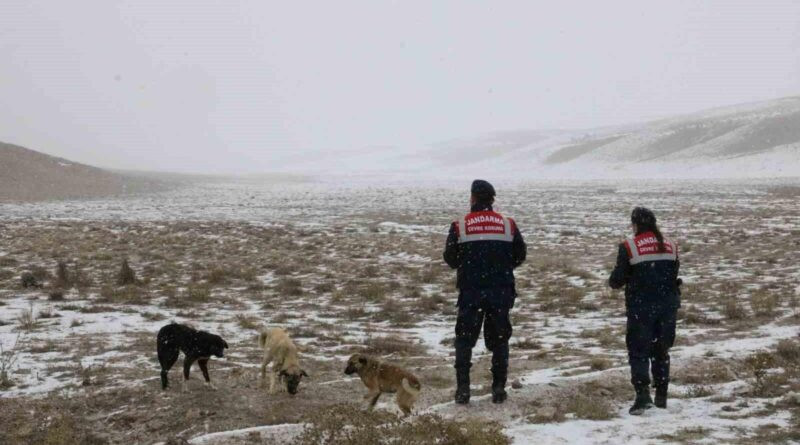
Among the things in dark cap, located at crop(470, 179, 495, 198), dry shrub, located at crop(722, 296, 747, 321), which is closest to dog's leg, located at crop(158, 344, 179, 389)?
dark cap, located at crop(470, 179, 495, 198)

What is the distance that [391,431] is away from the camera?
18.6 ft

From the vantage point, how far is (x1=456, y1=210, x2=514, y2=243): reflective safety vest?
268 inches

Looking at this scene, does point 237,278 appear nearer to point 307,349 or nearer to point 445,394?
point 307,349

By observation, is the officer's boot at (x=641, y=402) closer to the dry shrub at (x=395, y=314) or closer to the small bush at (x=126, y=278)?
the dry shrub at (x=395, y=314)

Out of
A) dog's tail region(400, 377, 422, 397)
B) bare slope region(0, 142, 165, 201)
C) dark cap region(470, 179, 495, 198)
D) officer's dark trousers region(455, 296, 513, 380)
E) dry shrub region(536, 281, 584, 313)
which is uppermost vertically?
bare slope region(0, 142, 165, 201)

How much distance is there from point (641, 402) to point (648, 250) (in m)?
1.50

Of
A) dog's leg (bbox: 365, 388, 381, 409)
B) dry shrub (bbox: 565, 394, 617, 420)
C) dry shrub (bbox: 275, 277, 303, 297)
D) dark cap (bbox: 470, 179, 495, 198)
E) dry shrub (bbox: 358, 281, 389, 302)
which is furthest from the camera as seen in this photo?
dry shrub (bbox: 275, 277, 303, 297)

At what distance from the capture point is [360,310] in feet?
40.8

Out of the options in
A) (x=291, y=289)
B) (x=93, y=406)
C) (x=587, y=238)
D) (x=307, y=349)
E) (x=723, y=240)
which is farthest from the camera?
(x=587, y=238)

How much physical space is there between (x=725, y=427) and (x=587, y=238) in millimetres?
17424

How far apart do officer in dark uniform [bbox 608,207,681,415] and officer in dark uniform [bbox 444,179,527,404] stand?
1077 millimetres

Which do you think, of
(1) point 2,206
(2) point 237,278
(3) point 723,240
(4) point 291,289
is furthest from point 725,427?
(1) point 2,206

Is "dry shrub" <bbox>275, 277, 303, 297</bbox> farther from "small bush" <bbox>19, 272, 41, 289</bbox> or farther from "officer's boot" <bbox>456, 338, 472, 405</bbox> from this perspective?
"officer's boot" <bbox>456, 338, 472, 405</bbox>

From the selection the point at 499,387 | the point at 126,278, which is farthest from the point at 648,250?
the point at 126,278
